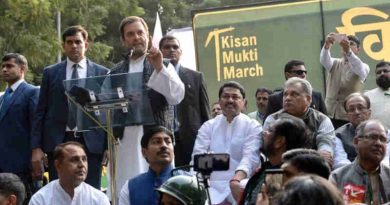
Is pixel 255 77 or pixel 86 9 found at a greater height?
pixel 86 9

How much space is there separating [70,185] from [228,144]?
4.96ft

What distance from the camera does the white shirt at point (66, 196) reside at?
360 inches

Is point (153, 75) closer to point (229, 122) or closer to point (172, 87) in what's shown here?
point (172, 87)

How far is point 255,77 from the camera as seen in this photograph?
14.9 m

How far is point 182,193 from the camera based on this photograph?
714 cm

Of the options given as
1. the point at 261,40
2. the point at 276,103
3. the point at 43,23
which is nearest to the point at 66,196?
the point at 276,103

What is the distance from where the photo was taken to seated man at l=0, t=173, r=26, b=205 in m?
8.91

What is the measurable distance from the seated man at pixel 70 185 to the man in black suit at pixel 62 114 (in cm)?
71

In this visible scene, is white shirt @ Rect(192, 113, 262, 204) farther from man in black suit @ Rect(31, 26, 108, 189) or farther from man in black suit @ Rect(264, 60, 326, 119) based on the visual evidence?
man in black suit @ Rect(31, 26, 108, 189)

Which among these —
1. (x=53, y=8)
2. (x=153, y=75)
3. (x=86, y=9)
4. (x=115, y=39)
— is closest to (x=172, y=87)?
(x=153, y=75)

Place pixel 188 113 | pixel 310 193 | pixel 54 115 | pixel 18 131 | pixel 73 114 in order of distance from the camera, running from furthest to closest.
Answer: pixel 18 131, pixel 188 113, pixel 54 115, pixel 73 114, pixel 310 193

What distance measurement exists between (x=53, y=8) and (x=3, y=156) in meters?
11.0

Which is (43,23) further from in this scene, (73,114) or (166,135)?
(166,135)

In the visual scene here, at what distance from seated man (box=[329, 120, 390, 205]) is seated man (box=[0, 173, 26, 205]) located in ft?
8.32
